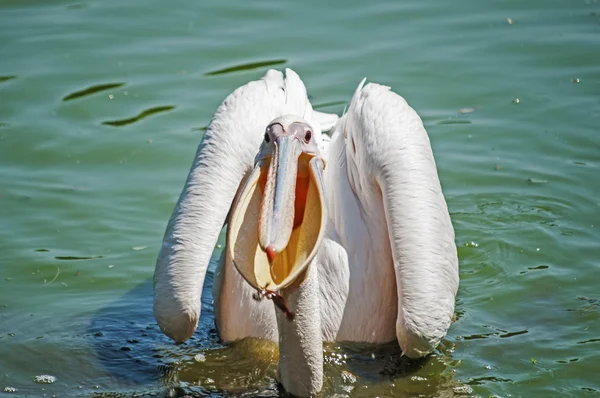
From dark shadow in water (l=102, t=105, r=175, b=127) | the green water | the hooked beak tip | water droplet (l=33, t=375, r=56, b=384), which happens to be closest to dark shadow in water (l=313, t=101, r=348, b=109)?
the green water

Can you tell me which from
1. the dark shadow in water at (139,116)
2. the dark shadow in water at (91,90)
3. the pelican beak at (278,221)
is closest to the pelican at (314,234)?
the pelican beak at (278,221)

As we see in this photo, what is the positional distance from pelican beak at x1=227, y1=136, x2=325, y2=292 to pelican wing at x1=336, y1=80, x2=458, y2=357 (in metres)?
0.74

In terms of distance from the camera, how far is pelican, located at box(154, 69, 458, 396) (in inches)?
174

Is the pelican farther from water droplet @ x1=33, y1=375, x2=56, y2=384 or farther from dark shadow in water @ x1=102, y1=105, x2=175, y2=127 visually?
dark shadow in water @ x1=102, y1=105, x2=175, y2=127

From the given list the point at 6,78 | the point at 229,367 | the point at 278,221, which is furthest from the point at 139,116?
the point at 278,221

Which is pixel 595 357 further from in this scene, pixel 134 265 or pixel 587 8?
pixel 587 8

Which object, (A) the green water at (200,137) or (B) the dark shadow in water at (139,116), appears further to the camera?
(B) the dark shadow in water at (139,116)

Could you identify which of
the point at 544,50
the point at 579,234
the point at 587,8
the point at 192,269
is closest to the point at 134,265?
the point at 192,269

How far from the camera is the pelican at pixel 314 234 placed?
442cm

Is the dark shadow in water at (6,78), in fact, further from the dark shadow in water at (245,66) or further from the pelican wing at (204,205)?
the pelican wing at (204,205)

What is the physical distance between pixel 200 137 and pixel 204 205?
3139 mm

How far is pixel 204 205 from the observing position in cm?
516

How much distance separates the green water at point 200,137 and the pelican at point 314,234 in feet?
0.85

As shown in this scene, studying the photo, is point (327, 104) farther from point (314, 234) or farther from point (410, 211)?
point (314, 234)
